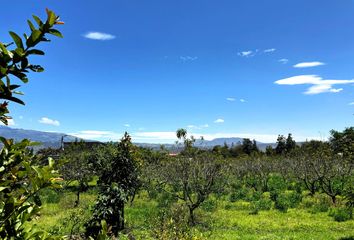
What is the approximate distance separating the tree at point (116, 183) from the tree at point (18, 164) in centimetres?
1274

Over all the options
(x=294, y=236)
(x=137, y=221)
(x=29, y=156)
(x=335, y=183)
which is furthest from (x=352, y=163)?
(x=29, y=156)

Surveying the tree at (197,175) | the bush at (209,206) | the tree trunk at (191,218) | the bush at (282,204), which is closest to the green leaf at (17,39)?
the tree trunk at (191,218)

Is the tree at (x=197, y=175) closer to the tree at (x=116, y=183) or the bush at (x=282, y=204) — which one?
the tree at (x=116, y=183)

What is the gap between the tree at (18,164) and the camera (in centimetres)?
210

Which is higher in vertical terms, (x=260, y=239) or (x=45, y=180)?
(x=45, y=180)

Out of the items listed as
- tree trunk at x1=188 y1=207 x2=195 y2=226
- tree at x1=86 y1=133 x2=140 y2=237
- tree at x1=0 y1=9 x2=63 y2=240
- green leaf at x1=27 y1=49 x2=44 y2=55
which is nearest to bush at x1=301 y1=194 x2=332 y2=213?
tree trunk at x1=188 y1=207 x2=195 y2=226

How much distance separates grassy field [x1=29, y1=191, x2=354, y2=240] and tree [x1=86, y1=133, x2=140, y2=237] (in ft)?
2.77

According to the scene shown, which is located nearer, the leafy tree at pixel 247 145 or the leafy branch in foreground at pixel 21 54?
the leafy branch in foreground at pixel 21 54

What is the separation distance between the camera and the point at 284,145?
269 ft

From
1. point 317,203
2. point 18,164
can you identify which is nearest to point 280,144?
Result: point 317,203

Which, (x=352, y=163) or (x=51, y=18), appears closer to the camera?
(x=51, y=18)

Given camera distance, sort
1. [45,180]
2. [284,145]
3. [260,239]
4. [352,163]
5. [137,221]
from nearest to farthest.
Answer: [45,180] → [260,239] → [137,221] → [352,163] → [284,145]

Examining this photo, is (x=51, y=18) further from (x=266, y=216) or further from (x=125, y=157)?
(x=266, y=216)

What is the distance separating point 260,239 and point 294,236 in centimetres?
162
